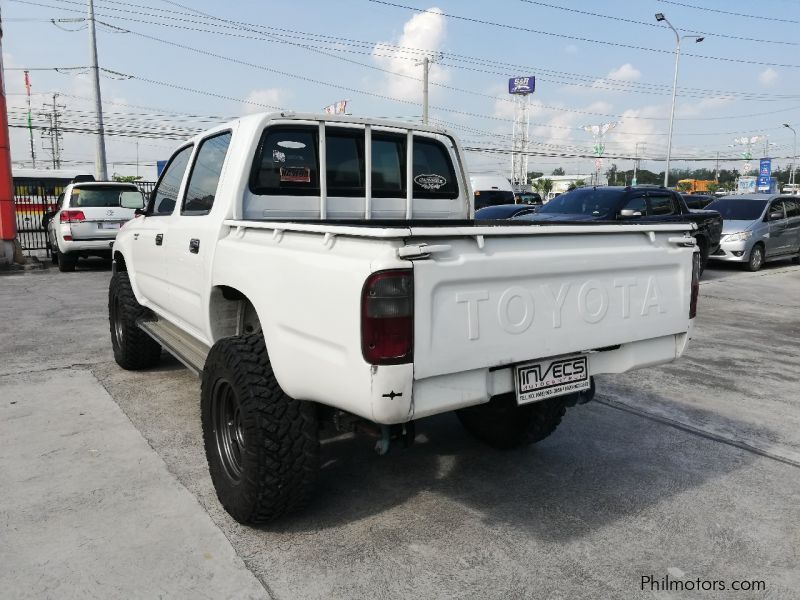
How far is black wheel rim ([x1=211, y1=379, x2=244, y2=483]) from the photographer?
3.07m

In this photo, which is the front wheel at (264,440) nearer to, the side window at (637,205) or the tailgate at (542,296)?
the tailgate at (542,296)

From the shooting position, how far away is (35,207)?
22.4 m

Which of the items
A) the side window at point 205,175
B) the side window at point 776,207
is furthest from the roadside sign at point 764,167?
the side window at point 205,175

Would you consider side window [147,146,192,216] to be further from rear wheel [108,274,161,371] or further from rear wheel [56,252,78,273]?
rear wheel [56,252,78,273]

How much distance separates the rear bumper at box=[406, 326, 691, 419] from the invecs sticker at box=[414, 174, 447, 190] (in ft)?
6.03

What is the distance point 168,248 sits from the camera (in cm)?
420

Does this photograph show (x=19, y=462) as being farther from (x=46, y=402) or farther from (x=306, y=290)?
(x=306, y=290)

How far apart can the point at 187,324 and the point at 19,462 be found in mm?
1208

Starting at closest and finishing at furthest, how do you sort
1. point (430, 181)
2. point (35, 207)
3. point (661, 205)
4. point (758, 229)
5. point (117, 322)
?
point (430, 181) < point (117, 322) < point (661, 205) < point (758, 229) < point (35, 207)

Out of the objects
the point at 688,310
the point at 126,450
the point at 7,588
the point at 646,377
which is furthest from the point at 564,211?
the point at 7,588

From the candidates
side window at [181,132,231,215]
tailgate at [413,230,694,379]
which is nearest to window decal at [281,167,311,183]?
side window at [181,132,231,215]

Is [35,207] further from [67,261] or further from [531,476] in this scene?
[531,476]

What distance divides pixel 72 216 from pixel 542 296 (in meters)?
12.4

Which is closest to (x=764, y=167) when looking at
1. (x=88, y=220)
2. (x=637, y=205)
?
(x=637, y=205)
